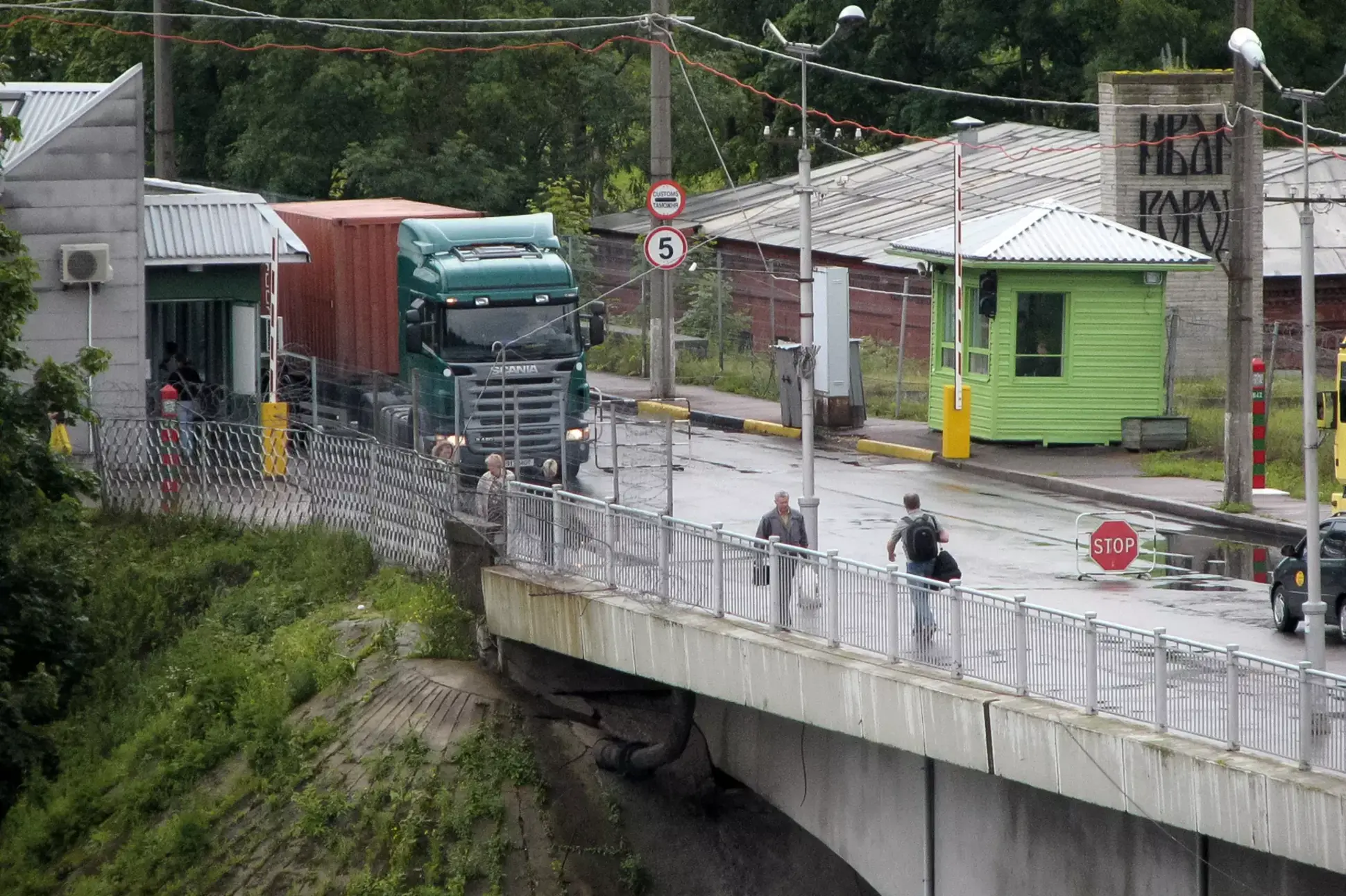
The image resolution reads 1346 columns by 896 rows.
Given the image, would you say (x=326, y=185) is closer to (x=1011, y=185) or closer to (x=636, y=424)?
(x=1011, y=185)

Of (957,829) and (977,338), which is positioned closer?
(957,829)

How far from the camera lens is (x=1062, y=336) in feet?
97.7

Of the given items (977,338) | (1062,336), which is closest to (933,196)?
(977,338)

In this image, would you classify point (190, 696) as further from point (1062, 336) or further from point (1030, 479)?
point (1062, 336)

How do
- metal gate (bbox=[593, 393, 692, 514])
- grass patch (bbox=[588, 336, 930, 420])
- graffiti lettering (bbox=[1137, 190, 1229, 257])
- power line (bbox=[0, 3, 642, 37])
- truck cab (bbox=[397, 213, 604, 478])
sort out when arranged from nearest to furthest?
metal gate (bbox=[593, 393, 692, 514]) → truck cab (bbox=[397, 213, 604, 478]) → graffiti lettering (bbox=[1137, 190, 1229, 257]) → power line (bbox=[0, 3, 642, 37]) → grass patch (bbox=[588, 336, 930, 420])

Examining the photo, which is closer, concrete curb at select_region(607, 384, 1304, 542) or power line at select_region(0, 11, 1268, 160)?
concrete curb at select_region(607, 384, 1304, 542)

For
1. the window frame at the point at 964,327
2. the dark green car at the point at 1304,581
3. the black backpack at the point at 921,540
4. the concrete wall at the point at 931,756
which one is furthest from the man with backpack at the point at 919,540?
the window frame at the point at 964,327

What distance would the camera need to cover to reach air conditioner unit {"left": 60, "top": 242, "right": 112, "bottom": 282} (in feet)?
86.8

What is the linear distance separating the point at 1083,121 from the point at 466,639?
42367 mm

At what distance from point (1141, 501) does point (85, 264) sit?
14.2 m

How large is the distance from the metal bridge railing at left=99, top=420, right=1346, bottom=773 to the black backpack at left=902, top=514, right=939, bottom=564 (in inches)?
33.1

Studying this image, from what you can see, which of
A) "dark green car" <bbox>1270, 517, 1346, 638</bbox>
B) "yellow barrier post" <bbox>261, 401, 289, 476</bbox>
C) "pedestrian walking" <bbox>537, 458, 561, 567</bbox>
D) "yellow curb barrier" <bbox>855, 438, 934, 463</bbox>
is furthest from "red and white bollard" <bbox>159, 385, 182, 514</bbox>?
"dark green car" <bbox>1270, 517, 1346, 638</bbox>

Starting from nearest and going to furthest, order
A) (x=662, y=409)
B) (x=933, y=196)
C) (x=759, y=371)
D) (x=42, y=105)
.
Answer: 1. (x=42, y=105)
2. (x=662, y=409)
3. (x=759, y=371)
4. (x=933, y=196)

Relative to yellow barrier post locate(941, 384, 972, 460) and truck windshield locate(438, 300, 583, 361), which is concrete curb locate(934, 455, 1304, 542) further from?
truck windshield locate(438, 300, 583, 361)
